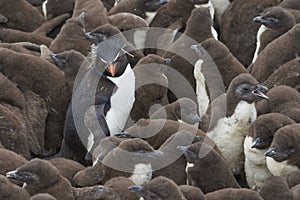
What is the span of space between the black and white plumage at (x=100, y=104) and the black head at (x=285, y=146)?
63.8 inches

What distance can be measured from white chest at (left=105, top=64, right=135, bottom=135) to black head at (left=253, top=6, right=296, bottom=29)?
1.76m

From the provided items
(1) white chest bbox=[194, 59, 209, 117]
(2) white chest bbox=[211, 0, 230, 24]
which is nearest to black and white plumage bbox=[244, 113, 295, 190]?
(1) white chest bbox=[194, 59, 209, 117]

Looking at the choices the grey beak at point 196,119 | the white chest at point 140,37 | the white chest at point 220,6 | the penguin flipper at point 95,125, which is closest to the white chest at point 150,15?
the white chest at point 140,37

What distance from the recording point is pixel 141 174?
7.96m

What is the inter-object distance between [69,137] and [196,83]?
1.42 metres

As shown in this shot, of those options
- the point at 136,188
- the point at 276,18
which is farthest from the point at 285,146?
the point at 276,18

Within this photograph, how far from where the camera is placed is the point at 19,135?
880 cm

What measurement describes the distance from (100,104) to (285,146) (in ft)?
6.10

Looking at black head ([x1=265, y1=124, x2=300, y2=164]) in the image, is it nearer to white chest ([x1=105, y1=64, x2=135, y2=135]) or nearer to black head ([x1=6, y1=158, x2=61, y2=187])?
white chest ([x1=105, y1=64, x2=135, y2=135])

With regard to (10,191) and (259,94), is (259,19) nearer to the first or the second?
(259,94)

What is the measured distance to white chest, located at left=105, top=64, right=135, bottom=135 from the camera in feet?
29.2

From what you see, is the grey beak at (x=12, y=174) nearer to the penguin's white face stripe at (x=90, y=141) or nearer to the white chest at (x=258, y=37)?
the penguin's white face stripe at (x=90, y=141)

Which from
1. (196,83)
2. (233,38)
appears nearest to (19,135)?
(196,83)

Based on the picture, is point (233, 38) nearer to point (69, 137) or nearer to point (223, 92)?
point (223, 92)
